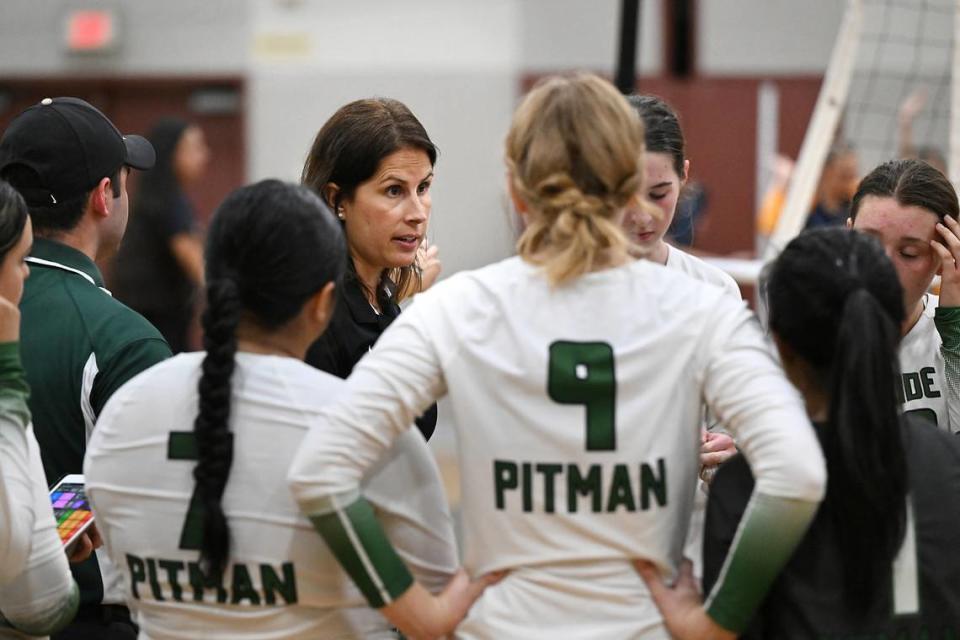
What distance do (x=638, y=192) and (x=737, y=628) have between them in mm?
620

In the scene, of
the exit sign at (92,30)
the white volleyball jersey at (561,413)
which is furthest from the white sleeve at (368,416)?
the exit sign at (92,30)

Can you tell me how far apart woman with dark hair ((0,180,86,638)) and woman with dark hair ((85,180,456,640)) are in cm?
11

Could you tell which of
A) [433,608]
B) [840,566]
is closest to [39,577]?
[433,608]

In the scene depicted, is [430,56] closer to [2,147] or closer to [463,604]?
[2,147]

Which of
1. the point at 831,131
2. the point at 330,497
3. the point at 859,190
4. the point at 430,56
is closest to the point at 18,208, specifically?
the point at 330,497

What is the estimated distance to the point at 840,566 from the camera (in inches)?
65.9

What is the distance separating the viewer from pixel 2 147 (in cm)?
228

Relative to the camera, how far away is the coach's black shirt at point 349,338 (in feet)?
7.52

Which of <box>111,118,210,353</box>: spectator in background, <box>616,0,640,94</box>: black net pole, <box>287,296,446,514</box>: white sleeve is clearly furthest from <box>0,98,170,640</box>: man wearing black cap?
<box>111,118,210,353</box>: spectator in background

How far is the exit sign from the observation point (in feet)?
31.4

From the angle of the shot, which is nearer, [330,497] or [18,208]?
[330,497]

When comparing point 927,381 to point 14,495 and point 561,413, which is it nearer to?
point 561,413

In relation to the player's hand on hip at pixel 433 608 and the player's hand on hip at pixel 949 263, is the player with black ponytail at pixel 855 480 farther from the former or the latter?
the player's hand on hip at pixel 949 263

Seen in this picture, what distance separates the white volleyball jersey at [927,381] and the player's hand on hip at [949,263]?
3.3 inches
